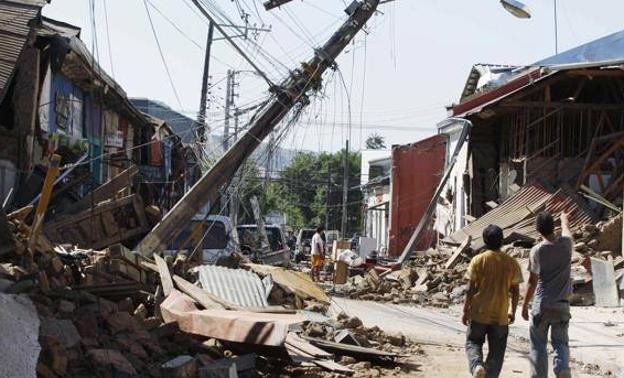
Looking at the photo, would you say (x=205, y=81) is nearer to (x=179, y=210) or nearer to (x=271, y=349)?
(x=179, y=210)

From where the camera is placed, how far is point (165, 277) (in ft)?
34.2

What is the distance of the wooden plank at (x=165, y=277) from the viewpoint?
10006 millimetres

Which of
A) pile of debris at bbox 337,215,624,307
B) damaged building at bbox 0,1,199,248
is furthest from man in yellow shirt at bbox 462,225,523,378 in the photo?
pile of debris at bbox 337,215,624,307

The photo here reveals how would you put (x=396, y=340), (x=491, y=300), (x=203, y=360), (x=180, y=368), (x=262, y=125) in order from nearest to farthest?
(x=180, y=368) < (x=491, y=300) < (x=203, y=360) < (x=396, y=340) < (x=262, y=125)

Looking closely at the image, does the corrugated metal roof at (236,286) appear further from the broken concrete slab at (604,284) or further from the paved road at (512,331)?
the broken concrete slab at (604,284)

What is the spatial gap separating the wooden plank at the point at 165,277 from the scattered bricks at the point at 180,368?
2656mm

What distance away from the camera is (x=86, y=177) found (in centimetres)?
1412

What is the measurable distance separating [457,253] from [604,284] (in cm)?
627

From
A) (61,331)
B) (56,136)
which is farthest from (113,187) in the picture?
(61,331)

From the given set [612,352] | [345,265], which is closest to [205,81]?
[345,265]

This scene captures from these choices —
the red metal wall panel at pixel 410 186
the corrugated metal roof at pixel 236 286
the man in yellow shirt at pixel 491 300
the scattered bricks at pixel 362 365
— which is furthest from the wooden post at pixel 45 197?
the red metal wall panel at pixel 410 186

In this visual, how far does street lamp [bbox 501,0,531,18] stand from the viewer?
45.7 ft

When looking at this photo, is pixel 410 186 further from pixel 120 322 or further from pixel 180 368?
pixel 180 368

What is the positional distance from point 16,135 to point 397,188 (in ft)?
81.6
